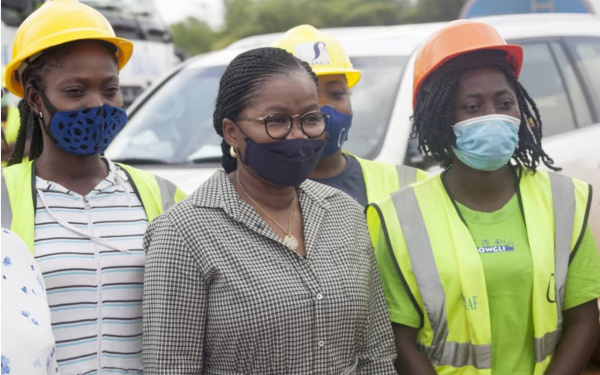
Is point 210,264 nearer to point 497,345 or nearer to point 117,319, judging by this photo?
point 117,319

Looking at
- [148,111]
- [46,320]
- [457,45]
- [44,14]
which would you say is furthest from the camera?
[148,111]

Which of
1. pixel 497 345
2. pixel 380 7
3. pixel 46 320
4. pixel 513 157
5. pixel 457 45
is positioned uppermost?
pixel 380 7

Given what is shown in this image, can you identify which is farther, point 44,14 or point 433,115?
point 433,115

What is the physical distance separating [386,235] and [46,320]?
1.30 meters

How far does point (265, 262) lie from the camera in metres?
2.66

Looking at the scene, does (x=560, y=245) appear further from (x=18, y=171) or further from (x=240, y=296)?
(x=18, y=171)

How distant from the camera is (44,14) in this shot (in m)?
2.97

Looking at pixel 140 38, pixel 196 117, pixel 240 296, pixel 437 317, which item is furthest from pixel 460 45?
pixel 140 38

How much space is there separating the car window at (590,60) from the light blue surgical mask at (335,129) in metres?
2.63

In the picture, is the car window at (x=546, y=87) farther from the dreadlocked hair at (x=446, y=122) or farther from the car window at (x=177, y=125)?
the dreadlocked hair at (x=446, y=122)

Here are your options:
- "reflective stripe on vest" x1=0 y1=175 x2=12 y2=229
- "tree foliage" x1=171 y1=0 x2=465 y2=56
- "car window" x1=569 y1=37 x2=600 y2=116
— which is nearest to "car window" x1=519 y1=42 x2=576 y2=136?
"car window" x1=569 y1=37 x2=600 y2=116

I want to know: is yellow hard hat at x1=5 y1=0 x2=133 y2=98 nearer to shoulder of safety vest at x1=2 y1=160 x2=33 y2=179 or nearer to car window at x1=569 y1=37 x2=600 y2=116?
shoulder of safety vest at x1=2 y1=160 x2=33 y2=179

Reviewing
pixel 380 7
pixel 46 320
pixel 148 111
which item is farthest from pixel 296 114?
pixel 380 7

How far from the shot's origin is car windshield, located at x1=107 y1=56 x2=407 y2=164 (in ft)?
16.8
